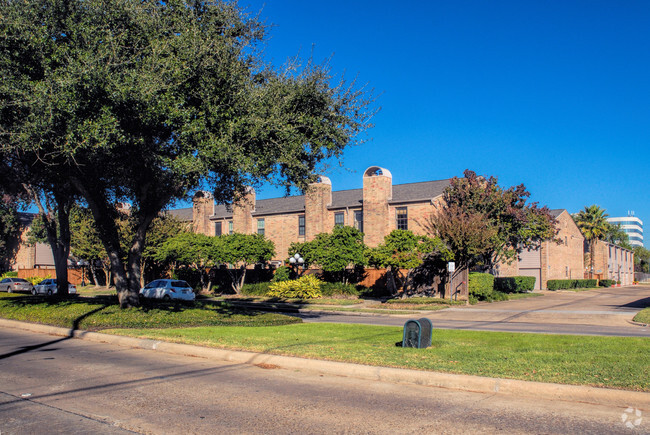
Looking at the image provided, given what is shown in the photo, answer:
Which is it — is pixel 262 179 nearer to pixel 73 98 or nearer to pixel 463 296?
pixel 73 98

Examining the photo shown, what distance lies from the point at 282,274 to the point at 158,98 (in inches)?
1085

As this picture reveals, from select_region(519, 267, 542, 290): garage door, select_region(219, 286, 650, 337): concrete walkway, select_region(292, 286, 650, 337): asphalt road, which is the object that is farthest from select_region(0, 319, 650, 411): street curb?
select_region(519, 267, 542, 290): garage door

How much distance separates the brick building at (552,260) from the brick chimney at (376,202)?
14910 mm

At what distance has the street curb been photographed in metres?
7.32

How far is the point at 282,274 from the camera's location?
40.0 m

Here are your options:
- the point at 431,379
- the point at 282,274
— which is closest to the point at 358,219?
the point at 282,274

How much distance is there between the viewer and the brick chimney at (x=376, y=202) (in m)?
40.5

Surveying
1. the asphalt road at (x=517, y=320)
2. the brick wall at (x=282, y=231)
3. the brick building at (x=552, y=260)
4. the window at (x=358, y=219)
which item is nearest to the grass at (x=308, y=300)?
the asphalt road at (x=517, y=320)

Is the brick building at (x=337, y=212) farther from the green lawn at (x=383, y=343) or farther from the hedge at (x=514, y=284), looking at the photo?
the green lawn at (x=383, y=343)

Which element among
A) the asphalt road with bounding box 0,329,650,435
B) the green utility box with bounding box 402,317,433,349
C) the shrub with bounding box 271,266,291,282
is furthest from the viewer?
the shrub with bounding box 271,266,291,282

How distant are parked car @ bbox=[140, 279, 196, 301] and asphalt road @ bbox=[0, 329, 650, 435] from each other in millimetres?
23138

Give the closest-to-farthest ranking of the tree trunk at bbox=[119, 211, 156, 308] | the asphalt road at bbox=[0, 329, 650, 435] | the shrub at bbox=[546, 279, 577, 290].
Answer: the asphalt road at bbox=[0, 329, 650, 435] → the tree trunk at bbox=[119, 211, 156, 308] → the shrub at bbox=[546, 279, 577, 290]

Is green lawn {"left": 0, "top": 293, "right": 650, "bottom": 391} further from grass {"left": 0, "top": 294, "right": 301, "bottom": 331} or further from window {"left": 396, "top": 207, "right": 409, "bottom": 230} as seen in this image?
window {"left": 396, "top": 207, "right": 409, "bottom": 230}

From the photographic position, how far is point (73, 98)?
12883mm
